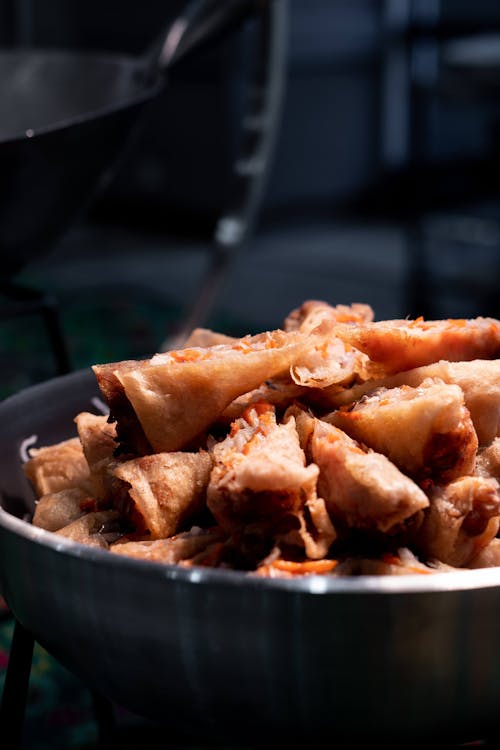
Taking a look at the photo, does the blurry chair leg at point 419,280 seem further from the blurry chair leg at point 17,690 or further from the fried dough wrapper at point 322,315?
the blurry chair leg at point 17,690

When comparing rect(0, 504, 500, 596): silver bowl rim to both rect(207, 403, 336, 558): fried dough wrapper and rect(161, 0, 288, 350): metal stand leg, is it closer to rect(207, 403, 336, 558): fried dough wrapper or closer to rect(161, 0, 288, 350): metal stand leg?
rect(207, 403, 336, 558): fried dough wrapper

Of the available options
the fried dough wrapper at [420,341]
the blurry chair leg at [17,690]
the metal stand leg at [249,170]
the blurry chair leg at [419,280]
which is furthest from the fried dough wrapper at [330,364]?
the blurry chair leg at [419,280]

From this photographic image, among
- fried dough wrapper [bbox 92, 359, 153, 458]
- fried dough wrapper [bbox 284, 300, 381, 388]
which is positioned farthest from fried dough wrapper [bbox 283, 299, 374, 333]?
fried dough wrapper [bbox 92, 359, 153, 458]

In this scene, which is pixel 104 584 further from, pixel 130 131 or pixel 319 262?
pixel 319 262

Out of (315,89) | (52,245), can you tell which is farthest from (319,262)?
(52,245)

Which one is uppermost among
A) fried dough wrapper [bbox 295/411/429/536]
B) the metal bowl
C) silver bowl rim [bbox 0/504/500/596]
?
fried dough wrapper [bbox 295/411/429/536]
